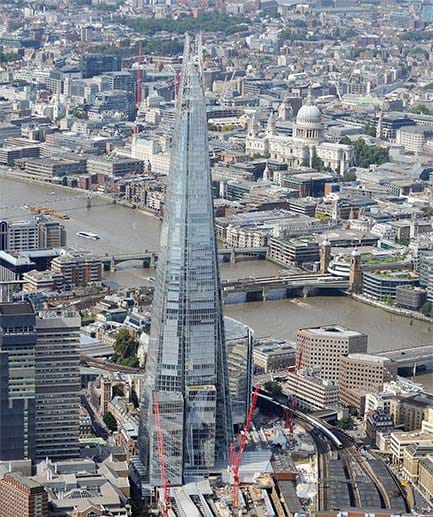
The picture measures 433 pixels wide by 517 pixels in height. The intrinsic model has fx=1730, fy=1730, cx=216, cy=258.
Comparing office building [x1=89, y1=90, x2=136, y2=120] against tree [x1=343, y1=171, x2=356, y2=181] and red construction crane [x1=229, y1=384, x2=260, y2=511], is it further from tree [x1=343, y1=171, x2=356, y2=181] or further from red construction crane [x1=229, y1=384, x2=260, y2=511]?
red construction crane [x1=229, y1=384, x2=260, y2=511]

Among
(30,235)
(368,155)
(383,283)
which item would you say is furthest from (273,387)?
(368,155)

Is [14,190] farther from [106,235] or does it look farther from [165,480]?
[165,480]

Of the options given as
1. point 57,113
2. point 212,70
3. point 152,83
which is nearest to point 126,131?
point 57,113

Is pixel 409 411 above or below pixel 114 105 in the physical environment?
below

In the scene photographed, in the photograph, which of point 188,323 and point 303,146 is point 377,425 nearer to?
point 188,323

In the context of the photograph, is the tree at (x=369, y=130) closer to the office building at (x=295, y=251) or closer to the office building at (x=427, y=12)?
the office building at (x=295, y=251)
